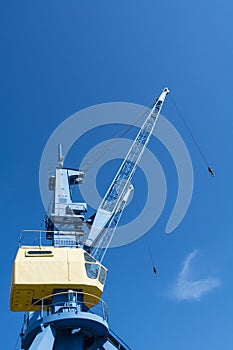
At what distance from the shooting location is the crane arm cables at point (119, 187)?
44719mm

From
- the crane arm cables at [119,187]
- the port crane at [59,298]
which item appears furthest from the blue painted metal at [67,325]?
the crane arm cables at [119,187]

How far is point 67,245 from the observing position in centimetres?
3189

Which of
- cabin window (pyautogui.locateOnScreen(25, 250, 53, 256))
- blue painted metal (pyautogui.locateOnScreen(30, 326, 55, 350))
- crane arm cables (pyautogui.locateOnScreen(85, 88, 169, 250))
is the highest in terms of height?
crane arm cables (pyautogui.locateOnScreen(85, 88, 169, 250))

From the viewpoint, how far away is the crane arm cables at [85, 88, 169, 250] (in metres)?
44.7

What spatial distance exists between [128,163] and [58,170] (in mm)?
13217

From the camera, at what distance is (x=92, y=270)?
92.4 feet

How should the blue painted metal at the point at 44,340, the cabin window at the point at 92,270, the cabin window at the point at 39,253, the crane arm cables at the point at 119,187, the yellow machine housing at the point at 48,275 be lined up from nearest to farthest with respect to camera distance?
the blue painted metal at the point at 44,340, the yellow machine housing at the point at 48,275, the cabin window at the point at 39,253, the cabin window at the point at 92,270, the crane arm cables at the point at 119,187

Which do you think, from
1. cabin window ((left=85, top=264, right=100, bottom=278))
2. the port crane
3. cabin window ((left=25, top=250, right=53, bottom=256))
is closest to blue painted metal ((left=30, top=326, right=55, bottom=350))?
the port crane

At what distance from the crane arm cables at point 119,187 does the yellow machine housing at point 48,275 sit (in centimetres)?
1490

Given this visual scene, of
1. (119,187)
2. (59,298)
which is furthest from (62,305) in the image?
(119,187)

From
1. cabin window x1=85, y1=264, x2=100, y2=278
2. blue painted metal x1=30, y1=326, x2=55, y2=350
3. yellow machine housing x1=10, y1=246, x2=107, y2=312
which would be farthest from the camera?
cabin window x1=85, y1=264, x2=100, y2=278

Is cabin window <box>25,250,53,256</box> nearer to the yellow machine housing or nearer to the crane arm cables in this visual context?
the yellow machine housing

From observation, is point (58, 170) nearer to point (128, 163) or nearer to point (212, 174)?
point (128, 163)

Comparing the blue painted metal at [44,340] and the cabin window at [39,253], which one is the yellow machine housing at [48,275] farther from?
the blue painted metal at [44,340]
